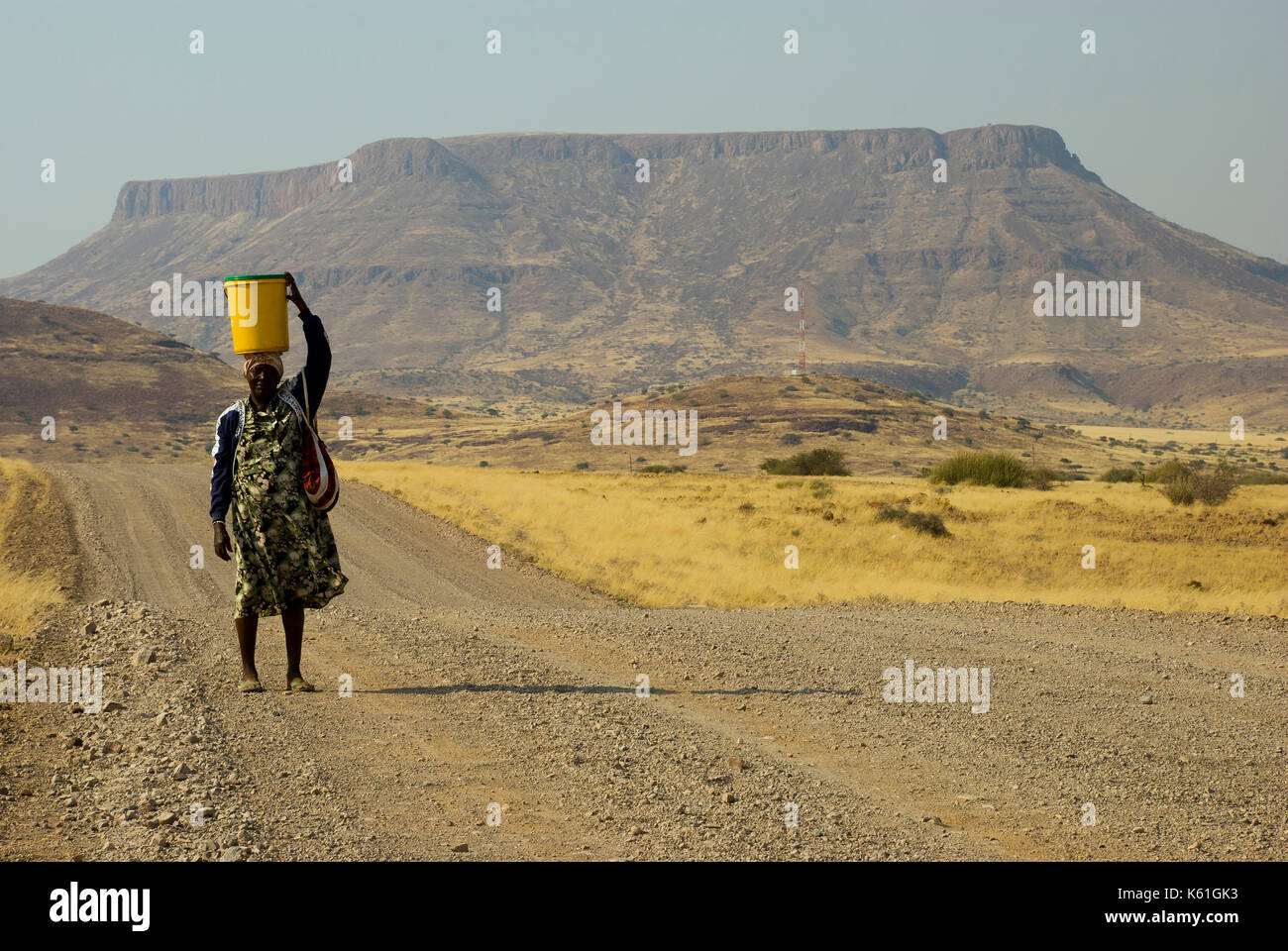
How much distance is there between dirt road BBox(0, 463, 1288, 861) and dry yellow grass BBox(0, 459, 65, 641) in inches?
20.7

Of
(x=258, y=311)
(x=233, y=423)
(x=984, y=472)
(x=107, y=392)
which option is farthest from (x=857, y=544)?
(x=107, y=392)

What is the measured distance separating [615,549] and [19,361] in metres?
98.9

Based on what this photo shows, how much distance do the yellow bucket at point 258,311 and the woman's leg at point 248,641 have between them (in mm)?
2020

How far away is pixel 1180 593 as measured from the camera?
68.2 ft

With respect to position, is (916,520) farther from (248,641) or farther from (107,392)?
(107,392)

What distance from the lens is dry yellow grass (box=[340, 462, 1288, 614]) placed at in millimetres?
A: 21922

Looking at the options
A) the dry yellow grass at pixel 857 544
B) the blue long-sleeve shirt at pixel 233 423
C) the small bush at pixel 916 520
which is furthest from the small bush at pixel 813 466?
the blue long-sleeve shirt at pixel 233 423

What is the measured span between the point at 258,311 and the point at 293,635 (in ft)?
8.10

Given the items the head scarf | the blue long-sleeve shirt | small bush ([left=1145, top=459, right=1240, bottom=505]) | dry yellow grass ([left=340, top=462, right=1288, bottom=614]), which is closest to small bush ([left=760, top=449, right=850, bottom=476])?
dry yellow grass ([left=340, top=462, right=1288, bottom=614])

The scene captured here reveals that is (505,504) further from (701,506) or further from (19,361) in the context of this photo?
(19,361)

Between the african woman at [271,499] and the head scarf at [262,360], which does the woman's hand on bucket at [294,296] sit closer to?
the african woman at [271,499]

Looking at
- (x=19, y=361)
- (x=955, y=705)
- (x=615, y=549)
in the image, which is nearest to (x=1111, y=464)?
(x=615, y=549)

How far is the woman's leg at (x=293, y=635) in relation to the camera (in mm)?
9039

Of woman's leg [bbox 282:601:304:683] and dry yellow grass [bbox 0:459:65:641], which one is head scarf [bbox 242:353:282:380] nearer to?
woman's leg [bbox 282:601:304:683]
